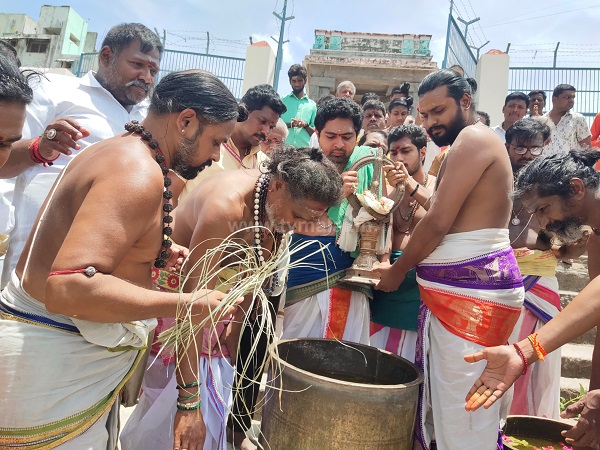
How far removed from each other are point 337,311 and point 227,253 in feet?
3.79

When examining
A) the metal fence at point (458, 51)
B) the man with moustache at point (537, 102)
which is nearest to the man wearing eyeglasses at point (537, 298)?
the man with moustache at point (537, 102)

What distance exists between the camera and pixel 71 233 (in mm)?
1262

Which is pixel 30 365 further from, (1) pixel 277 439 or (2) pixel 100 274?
(1) pixel 277 439

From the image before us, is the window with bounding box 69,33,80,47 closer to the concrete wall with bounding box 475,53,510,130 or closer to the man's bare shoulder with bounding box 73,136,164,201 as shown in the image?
the concrete wall with bounding box 475,53,510,130

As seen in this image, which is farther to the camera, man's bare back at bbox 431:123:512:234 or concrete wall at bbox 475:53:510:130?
concrete wall at bbox 475:53:510:130

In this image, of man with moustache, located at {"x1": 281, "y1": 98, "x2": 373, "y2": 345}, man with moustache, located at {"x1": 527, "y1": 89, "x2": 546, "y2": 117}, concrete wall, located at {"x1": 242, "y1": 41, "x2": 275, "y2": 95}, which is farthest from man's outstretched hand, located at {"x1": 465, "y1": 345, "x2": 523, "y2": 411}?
concrete wall, located at {"x1": 242, "y1": 41, "x2": 275, "y2": 95}

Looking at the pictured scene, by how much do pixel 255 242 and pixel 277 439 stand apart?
94 centimetres

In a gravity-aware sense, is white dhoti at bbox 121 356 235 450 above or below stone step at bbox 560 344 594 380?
below

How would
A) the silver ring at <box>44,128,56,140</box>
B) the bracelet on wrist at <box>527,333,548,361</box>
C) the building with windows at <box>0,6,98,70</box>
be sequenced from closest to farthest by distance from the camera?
the bracelet on wrist at <box>527,333,548,361</box>
the silver ring at <box>44,128,56,140</box>
the building with windows at <box>0,6,98,70</box>

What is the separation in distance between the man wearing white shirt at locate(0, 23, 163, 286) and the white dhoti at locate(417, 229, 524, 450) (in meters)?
1.97

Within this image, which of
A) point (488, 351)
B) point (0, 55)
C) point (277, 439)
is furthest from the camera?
point (277, 439)

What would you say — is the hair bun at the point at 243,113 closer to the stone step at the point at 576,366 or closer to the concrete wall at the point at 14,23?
the stone step at the point at 576,366

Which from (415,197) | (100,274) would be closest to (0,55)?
(100,274)

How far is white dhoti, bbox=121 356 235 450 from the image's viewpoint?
2412mm
